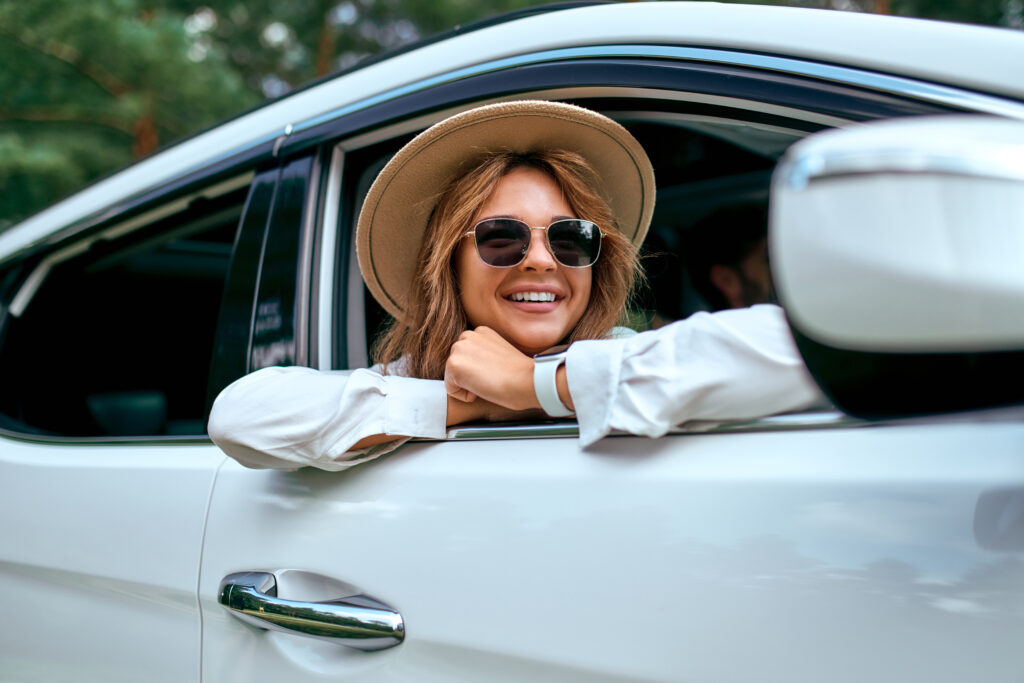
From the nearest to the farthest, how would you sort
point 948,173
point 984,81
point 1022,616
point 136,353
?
point 948,173, point 1022,616, point 984,81, point 136,353

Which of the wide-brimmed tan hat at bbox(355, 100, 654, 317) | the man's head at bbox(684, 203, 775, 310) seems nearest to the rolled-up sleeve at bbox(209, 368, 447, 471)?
the wide-brimmed tan hat at bbox(355, 100, 654, 317)

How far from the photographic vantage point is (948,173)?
0.57 metres

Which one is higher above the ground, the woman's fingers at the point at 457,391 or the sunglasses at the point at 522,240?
the sunglasses at the point at 522,240

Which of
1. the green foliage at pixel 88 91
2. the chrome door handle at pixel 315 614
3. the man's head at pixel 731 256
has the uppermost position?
the green foliage at pixel 88 91

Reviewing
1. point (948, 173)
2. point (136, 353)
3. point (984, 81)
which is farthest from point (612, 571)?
point (136, 353)

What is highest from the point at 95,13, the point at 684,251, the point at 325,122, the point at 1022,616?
the point at 95,13

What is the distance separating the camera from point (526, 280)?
4.81 feet

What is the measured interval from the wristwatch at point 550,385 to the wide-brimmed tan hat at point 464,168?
485 millimetres

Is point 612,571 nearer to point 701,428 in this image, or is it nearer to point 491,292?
point 701,428

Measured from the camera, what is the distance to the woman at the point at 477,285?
1.17m

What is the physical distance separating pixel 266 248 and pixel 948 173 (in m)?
1.23

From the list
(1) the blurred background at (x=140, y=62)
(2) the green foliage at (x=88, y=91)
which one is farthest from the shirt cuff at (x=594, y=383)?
(2) the green foliage at (x=88, y=91)

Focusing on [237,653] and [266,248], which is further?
[266,248]

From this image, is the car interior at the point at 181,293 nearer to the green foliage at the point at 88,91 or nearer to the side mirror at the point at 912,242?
the side mirror at the point at 912,242
